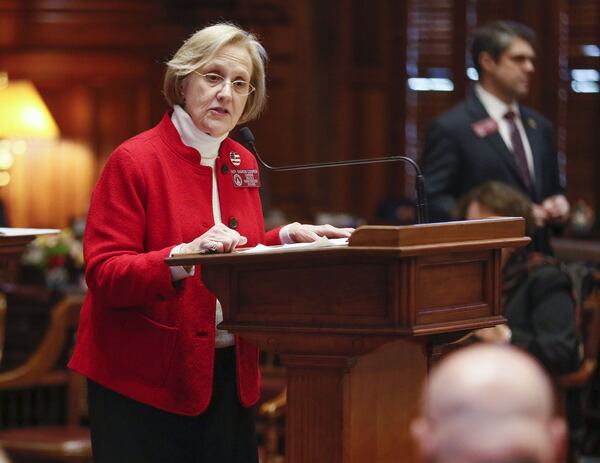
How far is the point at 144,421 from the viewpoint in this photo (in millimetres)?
2777

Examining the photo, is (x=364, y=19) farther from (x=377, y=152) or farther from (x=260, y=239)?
(x=260, y=239)

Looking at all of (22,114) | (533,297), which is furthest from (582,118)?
(533,297)

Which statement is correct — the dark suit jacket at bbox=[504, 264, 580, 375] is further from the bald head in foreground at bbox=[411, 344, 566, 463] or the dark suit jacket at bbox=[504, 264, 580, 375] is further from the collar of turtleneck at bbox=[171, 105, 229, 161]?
the bald head in foreground at bbox=[411, 344, 566, 463]

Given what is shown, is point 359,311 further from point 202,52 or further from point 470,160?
point 470,160

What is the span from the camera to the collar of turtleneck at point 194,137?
284cm

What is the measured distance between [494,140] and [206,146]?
2129 mm

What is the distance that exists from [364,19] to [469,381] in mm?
9628

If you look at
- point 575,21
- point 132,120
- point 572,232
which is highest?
point 575,21

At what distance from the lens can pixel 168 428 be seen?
279 centimetres

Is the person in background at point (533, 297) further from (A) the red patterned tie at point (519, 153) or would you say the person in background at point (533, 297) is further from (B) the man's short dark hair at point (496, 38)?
(B) the man's short dark hair at point (496, 38)

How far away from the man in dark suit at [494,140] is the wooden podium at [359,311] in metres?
1.93

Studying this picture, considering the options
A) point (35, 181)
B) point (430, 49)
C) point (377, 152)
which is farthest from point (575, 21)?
point (35, 181)

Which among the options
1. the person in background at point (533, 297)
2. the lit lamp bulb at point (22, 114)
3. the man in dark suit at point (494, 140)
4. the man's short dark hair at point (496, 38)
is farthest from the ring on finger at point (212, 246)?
the lit lamp bulb at point (22, 114)

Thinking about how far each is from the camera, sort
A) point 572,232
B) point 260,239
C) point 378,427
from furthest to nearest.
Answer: point 572,232
point 260,239
point 378,427
